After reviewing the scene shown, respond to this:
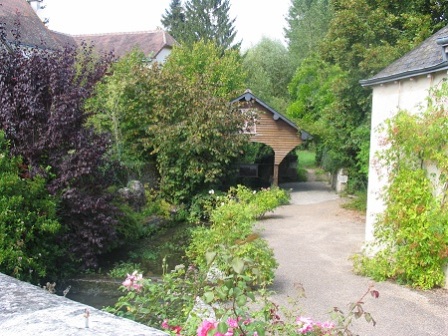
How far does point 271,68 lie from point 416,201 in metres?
34.6

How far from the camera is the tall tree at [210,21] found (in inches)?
1784

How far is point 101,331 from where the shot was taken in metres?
2.10

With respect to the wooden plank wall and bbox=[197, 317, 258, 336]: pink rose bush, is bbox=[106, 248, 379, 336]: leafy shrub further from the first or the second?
the wooden plank wall

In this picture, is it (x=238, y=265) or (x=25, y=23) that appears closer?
(x=238, y=265)

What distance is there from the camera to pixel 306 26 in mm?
43375

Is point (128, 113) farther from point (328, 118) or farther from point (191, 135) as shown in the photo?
point (328, 118)

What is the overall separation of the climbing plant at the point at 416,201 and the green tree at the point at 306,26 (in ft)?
98.9

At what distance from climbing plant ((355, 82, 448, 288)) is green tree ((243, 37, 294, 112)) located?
28840mm

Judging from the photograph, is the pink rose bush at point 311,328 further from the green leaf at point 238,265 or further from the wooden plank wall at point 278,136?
the wooden plank wall at point 278,136

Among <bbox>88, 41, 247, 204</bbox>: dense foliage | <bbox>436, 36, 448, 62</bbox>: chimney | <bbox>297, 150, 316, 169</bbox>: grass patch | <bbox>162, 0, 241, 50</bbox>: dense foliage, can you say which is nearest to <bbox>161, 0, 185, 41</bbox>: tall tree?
<bbox>162, 0, 241, 50</bbox>: dense foliage

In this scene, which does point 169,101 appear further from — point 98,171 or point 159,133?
point 98,171

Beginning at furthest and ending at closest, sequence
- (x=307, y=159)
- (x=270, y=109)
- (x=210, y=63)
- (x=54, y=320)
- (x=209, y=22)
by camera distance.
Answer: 1. (x=209, y=22)
2. (x=307, y=159)
3. (x=210, y=63)
4. (x=270, y=109)
5. (x=54, y=320)

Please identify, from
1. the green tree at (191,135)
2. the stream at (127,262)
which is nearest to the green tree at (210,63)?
the green tree at (191,135)

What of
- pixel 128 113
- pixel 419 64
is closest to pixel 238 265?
pixel 419 64
